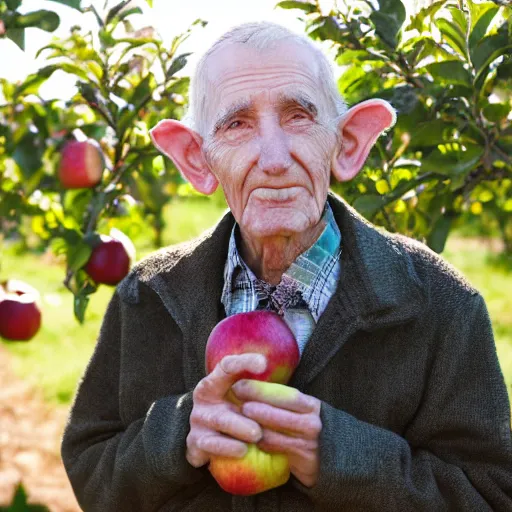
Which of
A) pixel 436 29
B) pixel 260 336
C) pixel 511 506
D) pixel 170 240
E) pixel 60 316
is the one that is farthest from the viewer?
pixel 170 240

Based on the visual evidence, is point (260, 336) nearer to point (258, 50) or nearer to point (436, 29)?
point (258, 50)

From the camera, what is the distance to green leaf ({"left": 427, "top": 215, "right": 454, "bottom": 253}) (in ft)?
8.01

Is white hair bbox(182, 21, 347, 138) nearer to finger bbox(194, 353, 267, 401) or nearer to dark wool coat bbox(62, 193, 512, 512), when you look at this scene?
dark wool coat bbox(62, 193, 512, 512)

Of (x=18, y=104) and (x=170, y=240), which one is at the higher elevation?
(x=18, y=104)

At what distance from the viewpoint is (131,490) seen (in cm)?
197

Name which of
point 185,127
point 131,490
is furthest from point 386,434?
point 185,127

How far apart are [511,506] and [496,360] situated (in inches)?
11.2

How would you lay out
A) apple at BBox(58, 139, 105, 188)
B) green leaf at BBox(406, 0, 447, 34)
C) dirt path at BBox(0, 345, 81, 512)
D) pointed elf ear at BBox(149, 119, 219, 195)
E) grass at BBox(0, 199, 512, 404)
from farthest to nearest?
1. grass at BBox(0, 199, 512, 404)
2. dirt path at BBox(0, 345, 81, 512)
3. apple at BBox(58, 139, 105, 188)
4. green leaf at BBox(406, 0, 447, 34)
5. pointed elf ear at BBox(149, 119, 219, 195)

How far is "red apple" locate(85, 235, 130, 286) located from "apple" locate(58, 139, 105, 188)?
202 mm

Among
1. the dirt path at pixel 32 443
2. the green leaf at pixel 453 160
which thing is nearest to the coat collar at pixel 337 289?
the green leaf at pixel 453 160

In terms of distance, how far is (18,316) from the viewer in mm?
2986

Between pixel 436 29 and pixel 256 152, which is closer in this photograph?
pixel 256 152

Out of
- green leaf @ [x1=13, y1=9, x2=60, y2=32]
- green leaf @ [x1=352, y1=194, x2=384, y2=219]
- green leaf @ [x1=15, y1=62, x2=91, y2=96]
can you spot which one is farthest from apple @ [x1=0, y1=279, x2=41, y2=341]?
green leaf @ [x1=352, y1=194, x2=384, y2=219]

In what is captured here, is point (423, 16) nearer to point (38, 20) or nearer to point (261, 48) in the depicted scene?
point (261, 48)
